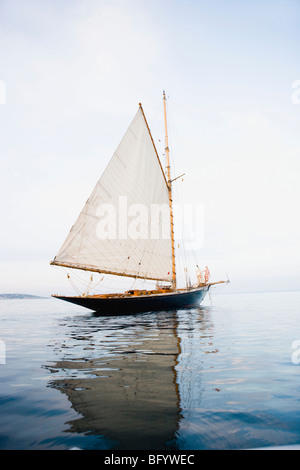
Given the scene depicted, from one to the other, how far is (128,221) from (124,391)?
78.4 feet

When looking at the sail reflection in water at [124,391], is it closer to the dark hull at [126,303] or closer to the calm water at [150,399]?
the calm water at [150,399]

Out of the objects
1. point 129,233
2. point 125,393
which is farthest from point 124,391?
point 129,233

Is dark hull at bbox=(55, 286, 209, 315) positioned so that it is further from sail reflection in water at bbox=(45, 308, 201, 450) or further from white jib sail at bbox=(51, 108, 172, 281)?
sail reflection in water at bbox=(45, 308, 201, 450)

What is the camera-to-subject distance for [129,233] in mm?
28891

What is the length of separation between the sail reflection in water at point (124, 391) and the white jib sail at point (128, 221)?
53.0 feet

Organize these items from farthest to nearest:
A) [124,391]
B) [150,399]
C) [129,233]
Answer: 1. [129,233]
2. [124,391]
3. [150,399]

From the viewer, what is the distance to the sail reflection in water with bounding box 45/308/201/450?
3750mm

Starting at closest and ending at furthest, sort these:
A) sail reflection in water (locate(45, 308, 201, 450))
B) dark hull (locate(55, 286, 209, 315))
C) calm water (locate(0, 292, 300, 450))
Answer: calm water (locate(0, 292, 300, 450)), sail reflection in water (locate(45, 308, 201, 450)), dark hull (locate(55, 286, 209, 315))

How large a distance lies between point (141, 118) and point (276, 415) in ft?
103

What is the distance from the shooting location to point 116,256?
27.9 metres

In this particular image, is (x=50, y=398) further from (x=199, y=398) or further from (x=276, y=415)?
(x=276, y=415)

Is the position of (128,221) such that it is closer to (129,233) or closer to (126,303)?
(129,233)

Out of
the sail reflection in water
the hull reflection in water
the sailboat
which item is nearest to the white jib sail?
the sailboat

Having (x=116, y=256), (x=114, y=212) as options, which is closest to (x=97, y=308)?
(x=116, y=256)
